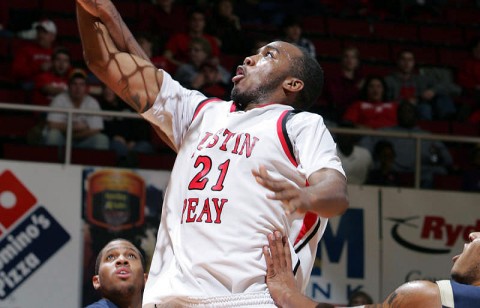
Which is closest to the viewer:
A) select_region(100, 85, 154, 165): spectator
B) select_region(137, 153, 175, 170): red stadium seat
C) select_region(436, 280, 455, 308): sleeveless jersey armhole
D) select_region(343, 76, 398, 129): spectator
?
select_region(436, 280, 455, 308): sleeveless jersey armhole

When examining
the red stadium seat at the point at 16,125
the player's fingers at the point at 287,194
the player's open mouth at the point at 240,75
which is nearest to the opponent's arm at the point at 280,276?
the player's fingers at the point at 287,194

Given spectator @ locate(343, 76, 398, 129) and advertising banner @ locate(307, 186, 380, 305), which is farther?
spectator @ locate(343, 76, 398, 129)

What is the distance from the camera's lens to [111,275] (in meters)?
6.23

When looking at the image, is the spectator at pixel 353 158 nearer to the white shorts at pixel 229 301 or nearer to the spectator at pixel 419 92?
the spectator at pixel 419 92

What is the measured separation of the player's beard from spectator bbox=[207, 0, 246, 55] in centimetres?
742

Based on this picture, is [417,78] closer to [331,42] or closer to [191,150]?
[331,42]

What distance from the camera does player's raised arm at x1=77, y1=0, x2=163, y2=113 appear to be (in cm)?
382

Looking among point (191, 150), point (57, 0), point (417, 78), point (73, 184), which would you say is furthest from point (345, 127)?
point (191, 150)

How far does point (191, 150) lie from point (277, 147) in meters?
0.34

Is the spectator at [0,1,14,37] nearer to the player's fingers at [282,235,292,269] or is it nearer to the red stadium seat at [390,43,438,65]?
the red stadium seat at [390,43,438,65]

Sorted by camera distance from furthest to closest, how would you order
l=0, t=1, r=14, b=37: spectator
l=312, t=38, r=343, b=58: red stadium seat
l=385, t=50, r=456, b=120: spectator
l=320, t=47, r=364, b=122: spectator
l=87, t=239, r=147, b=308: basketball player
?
l=312, t=38, r=343, b=58: red stadium seat → l=385, t=50, r=456, b=120: spectator → l=0, t=1, r=14, b=37: spectator → l=320, t=47, r=364, b=122: spectator → l=87, t=239, r=147, b=308: basketball player

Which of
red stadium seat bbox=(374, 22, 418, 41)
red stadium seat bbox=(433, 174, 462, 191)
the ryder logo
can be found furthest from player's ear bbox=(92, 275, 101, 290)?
red stadium seat bbox=(374, 22, 418, 41)

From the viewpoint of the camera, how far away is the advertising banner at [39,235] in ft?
28.7

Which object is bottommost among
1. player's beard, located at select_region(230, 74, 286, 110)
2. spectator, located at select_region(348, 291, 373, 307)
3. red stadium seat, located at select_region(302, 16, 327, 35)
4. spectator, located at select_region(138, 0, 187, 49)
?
spectator, located at select_region(348, 291, 373, 307)
